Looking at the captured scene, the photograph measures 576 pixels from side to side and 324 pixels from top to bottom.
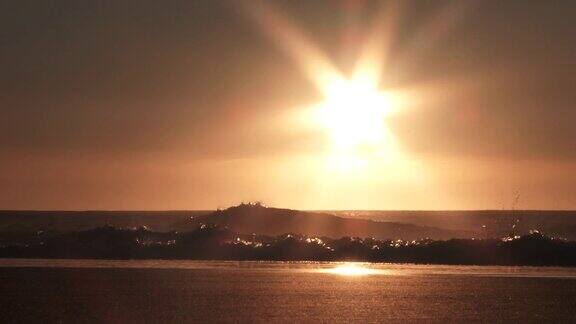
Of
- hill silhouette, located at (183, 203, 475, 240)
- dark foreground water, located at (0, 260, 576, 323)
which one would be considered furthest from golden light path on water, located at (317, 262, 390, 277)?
hill silhouette, located at (183, 203, 475, 240)

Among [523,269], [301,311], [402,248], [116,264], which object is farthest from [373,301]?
[402,248]

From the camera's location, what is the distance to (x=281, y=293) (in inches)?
891

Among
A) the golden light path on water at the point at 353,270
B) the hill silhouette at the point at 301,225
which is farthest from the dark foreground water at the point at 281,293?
the hill silhouette at the point at 301,225

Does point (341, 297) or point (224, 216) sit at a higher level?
point (224, 216)

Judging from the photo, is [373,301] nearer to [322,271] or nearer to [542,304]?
[542,304]

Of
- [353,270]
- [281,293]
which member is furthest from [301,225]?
[281,293]

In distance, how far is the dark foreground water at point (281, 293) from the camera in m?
18.7

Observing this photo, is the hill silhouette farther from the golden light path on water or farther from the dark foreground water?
the dark foreground water

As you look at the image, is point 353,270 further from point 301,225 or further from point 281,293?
point 301,225

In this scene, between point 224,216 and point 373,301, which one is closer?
point 373,301

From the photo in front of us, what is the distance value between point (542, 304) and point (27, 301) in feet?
38.4

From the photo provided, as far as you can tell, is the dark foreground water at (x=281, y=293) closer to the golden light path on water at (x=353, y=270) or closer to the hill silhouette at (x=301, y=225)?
the golden light path on water at (x=353, y=270)

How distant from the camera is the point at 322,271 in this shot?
30000 mm

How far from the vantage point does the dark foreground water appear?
18703 mm
